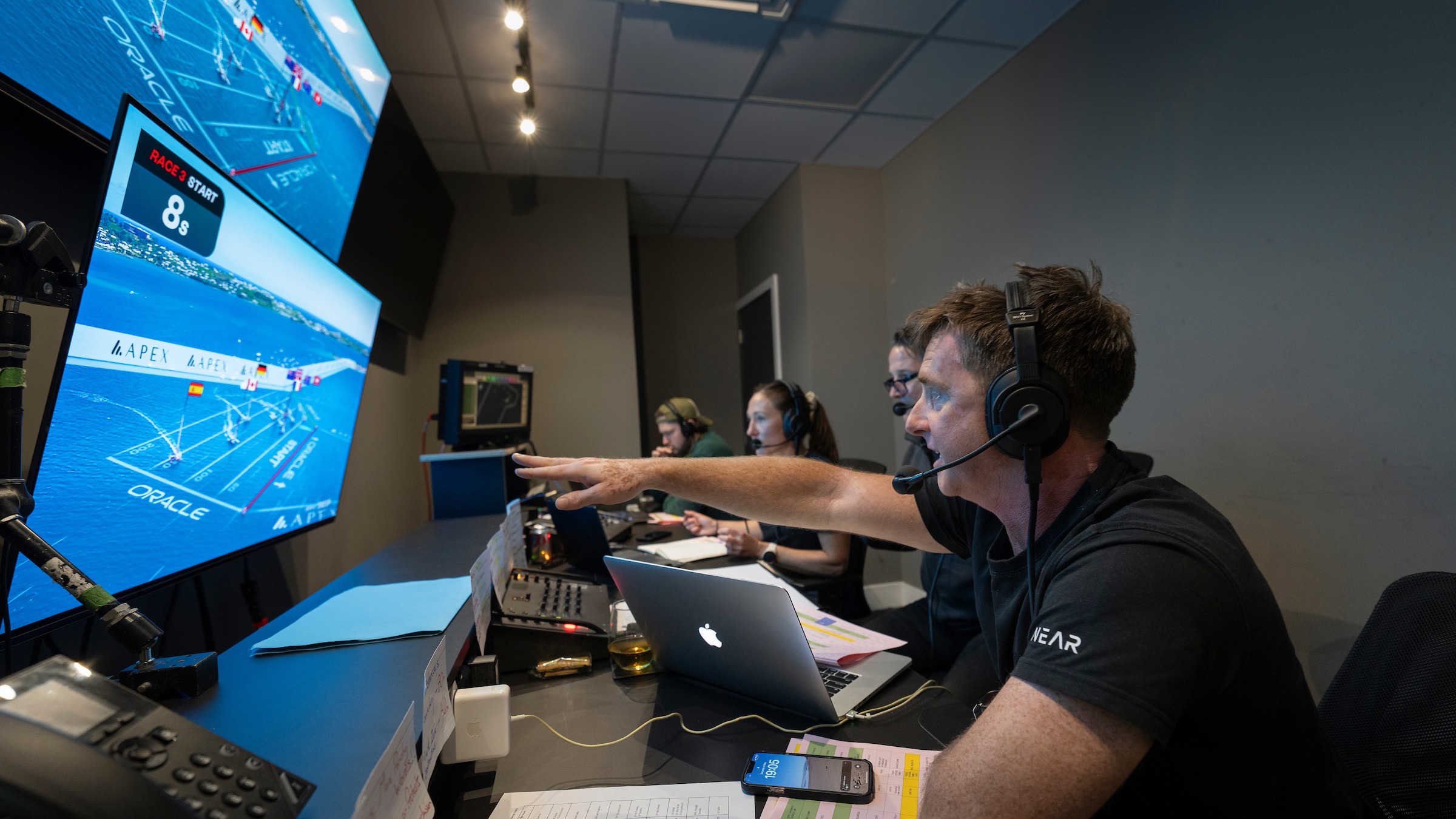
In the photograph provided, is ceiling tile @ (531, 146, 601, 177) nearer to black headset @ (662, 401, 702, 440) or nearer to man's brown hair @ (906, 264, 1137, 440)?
black headset @ (662, 401, 702, 440)

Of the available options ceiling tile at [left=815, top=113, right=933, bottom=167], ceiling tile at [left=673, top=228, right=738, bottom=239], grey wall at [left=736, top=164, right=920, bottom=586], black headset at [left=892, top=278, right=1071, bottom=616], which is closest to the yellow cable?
black headset at [left=892, top=278, right=1071, bottom=616]

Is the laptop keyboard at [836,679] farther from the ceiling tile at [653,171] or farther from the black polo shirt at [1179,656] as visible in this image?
the ceiling tile at [653,171]

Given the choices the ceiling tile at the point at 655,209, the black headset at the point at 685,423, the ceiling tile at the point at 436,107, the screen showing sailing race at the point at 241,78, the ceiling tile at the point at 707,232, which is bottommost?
the black headset at the point at 685,423

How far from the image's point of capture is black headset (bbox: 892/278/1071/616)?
761 mm

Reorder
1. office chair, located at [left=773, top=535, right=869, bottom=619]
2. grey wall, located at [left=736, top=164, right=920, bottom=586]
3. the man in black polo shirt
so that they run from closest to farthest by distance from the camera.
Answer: the man in black polo shirt
office chair, located at [left=773, top=535, right=869, bottom=619]
grey wall, located at [left=736, top=164, right=920, bottom=586]

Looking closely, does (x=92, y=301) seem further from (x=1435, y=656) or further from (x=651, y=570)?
(x=1435, y=656)

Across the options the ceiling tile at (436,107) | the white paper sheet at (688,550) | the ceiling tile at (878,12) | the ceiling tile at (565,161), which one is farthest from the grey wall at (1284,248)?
the ceiling tile at (436,107)

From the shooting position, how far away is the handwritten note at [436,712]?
24.0 inches

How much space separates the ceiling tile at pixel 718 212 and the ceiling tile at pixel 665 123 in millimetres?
759

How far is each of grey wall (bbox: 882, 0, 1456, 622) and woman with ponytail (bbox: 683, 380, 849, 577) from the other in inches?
45.4

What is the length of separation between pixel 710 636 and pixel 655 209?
3.91m

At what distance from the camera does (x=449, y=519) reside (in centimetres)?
222

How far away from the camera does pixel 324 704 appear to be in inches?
26.7

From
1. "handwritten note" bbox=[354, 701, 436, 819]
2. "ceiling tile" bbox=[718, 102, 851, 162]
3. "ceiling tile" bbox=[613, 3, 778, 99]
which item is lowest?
"handwritten note" bbox=[354, 701, 436, 819]
